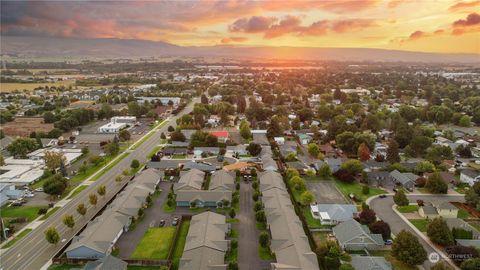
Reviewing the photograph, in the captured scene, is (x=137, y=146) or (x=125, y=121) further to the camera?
(x=125, y=121)

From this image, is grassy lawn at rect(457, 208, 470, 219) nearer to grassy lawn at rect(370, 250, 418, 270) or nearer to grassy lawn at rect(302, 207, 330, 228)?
grassy lawn at rect(370, 250, 418, 270)

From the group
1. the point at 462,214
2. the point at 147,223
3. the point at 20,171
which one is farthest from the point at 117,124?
the point at 462,214

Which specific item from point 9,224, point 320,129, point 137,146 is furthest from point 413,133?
point 9,224

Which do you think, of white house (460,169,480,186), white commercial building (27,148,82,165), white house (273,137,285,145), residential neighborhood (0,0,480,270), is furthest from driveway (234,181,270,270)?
white commercial building (27,148,82,165)

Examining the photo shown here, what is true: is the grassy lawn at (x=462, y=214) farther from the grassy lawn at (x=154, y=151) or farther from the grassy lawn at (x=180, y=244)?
the grassy lawn at (x=154, y=151)

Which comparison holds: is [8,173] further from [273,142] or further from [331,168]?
[331,168]

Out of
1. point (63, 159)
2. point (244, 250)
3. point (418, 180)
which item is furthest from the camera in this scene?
point (63, 159)
